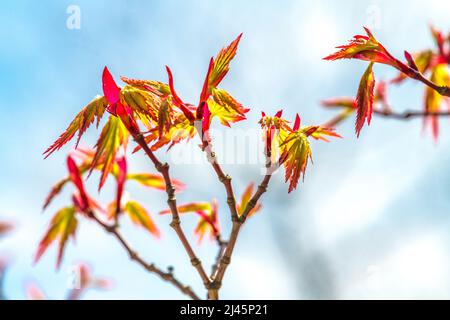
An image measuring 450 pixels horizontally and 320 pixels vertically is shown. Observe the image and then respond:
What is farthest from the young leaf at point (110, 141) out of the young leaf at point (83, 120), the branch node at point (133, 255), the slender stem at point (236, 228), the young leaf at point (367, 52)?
the young leaf at point (367, 52)

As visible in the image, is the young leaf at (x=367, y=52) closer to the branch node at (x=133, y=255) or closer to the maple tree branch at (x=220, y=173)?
the maple tree branch at (x=220, y=173)

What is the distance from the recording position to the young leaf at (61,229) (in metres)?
1.11

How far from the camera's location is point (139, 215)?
1263 mm

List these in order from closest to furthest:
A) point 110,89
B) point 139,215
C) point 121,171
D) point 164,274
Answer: point 110,89
point 164,274
point 121,171
point 139,215

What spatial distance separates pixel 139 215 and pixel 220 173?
0.39 meters

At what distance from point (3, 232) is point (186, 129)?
1.41 feet

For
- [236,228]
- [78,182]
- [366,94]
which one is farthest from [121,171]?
[366,94]

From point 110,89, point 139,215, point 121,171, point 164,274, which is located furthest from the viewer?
point 139,215

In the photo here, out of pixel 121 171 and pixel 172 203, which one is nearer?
pixel 172 203

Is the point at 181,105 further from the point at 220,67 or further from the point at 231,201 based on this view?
the point at 231,201

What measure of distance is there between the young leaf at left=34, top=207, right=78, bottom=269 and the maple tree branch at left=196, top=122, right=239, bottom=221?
389mm

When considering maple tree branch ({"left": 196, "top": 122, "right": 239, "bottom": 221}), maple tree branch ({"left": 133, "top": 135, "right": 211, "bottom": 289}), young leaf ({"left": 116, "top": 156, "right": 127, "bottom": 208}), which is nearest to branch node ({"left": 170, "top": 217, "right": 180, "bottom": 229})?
maple tree branch ({"left": 133, "top": 135, "right": 211, "bottom": 289})

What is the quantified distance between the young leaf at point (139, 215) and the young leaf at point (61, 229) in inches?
6.2
